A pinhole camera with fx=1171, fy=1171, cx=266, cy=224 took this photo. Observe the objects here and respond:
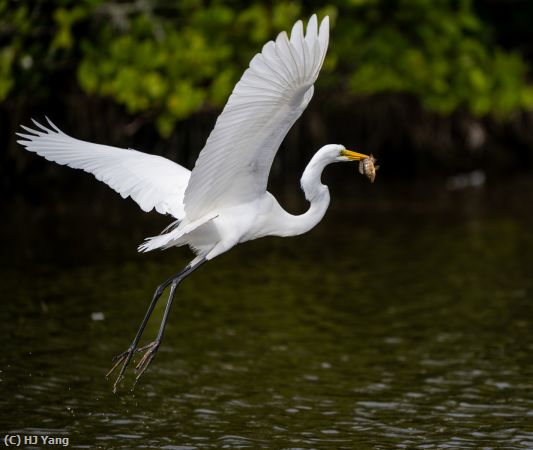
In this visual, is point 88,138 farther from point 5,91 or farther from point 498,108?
point 498,108

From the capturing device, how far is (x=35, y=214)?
12.2 meters

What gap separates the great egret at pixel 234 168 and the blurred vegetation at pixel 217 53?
4938 millimetres

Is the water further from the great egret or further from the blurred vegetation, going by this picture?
the blurred vegetation

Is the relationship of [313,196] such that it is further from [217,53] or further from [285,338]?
[217,53]

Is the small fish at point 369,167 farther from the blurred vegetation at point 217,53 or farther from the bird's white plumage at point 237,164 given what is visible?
the blurred vegetation at point 217,53

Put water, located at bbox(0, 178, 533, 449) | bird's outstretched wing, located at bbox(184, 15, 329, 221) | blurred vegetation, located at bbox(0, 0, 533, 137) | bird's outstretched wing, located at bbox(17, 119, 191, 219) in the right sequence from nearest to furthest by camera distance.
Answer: bird's outstretched wing, located at bbox(184, 15, 329, 221) < water, located at bbox(0, 178, 533, 449) < bird's outstretched wing, located at bbox(17, 119, 191, 219) < blurred vegetation, located at bbox(0, 0, 533, 137)

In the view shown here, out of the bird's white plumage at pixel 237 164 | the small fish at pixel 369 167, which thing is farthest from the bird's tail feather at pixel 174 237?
the small fish at pixel 369 167

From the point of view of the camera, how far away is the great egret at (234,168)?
4828 mm

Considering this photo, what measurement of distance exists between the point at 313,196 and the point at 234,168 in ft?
2.08

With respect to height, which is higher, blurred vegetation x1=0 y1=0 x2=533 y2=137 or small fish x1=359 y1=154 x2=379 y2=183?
blurred vegetation x1=0 y1=0 x2=533 y2=137

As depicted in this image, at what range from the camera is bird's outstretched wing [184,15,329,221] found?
4703 millimetres

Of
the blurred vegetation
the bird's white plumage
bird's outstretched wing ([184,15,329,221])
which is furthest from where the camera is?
the blurred vegetation

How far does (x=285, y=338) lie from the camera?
25.0 feet

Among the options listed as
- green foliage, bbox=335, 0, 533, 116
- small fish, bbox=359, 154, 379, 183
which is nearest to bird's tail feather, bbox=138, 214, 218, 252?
small fish, bbox=359, 154, 379, 183
